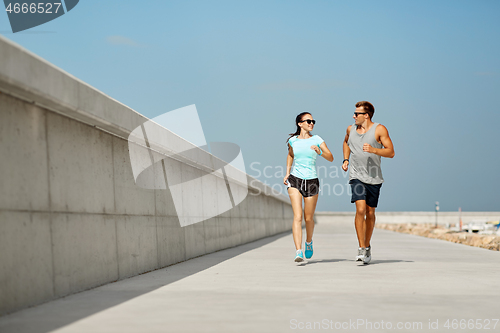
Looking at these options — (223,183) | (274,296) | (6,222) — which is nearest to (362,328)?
(274,296)

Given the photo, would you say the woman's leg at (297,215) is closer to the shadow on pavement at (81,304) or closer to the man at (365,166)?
the man at (365,166)

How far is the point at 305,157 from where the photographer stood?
27.2ft

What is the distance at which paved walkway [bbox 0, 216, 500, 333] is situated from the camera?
3.73 meters

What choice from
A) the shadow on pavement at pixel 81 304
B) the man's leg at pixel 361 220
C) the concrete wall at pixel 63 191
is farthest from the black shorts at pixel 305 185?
the shadow on pavement at pixel 81 304

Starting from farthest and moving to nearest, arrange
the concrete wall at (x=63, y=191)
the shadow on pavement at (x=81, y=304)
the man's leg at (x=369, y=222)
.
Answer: the man's leg at (x=369, y=222)
the concrete wall at (x=63, y=191)
the shadow on pavement at (x=81, y=304)

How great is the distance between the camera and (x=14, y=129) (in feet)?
14.0

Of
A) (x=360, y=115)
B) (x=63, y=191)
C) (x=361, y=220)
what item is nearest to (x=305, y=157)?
(x=360, y=115)

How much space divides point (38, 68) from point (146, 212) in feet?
11.2

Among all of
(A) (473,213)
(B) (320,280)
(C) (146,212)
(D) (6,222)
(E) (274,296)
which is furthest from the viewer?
(A) (473,213)

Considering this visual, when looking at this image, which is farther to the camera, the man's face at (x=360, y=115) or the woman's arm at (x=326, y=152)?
the woman's arm at (x=326, y=152)

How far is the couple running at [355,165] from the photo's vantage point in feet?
26.0

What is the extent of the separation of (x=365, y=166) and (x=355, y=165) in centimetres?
14

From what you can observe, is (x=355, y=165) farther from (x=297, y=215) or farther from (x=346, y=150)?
(x=297, y=215)

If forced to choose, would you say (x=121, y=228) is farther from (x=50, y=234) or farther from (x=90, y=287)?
(x=50, y=234)
